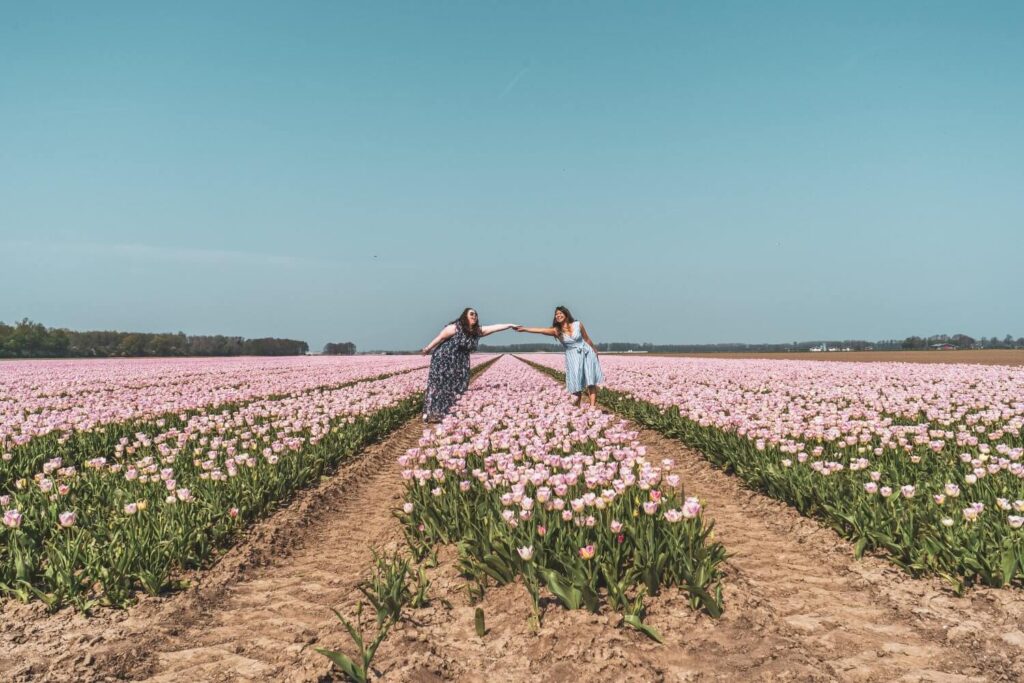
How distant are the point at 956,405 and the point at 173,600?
1194 cm

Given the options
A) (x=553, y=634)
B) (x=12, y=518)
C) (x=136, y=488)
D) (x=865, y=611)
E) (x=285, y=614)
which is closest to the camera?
(x=553, y=634)

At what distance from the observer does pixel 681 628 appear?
363 cm

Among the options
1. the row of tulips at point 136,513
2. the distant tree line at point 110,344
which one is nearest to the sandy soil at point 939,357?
the row of tulips at point 136,513

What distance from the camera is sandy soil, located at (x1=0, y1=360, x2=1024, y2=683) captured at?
3225 millimetres

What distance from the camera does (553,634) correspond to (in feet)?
11.8

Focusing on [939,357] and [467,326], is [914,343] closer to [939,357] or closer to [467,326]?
[939,357]

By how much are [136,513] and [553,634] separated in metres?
4.11

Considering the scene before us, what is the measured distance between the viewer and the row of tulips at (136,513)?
424cm

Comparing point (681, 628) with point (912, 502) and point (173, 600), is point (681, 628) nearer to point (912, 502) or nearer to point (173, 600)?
point (912, 502)

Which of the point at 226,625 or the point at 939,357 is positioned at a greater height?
the point at 939,357

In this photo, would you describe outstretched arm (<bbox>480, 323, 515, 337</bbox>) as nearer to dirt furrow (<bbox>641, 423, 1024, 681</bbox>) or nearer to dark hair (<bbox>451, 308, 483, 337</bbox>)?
dark hair (<bbox>451, 308, 483, 337</bbox>)

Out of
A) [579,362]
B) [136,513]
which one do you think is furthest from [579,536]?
[579,362]

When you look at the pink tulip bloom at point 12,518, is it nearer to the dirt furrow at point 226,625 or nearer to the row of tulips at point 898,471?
the dirt furrow at point 226,625

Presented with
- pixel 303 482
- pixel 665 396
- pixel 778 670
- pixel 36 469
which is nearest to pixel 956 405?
pixel 665 396
